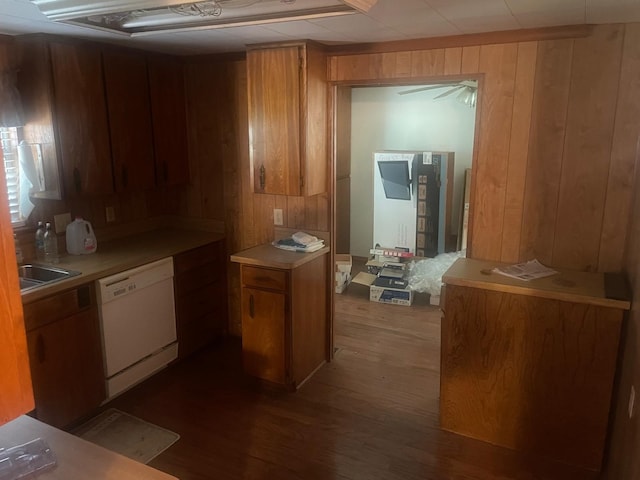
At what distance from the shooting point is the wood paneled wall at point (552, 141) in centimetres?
257

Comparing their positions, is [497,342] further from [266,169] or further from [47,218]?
[47,218]

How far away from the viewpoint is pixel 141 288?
10.3ft

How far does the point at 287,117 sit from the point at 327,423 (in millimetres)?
1849

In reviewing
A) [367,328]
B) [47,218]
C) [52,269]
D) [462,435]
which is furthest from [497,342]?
[47,218]

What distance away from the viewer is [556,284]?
257cm

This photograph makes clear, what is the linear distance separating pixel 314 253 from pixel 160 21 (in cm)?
165

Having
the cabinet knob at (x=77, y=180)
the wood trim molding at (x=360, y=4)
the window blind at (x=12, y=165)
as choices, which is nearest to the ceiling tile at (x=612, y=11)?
the wood trim molding at (x=360, y=4)

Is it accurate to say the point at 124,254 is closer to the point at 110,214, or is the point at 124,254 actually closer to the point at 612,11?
the point at 110,214

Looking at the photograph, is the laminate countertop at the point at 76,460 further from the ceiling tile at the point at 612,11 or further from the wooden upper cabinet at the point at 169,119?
the wooden upper cabinet at the point at 169,119

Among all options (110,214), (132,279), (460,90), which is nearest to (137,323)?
(132,279)

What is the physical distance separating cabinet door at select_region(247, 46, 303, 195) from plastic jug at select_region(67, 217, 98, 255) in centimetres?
113

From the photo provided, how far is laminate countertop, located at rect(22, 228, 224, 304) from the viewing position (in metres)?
2.68

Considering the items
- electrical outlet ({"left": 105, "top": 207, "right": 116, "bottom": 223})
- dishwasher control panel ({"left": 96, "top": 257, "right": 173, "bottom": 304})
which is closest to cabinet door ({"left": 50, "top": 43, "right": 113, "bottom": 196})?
electrical outlet ({"left": 105, "top": 207, "right": 116, "bottom": 223})

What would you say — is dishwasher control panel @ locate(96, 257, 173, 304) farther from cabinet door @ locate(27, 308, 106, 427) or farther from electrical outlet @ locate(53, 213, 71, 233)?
electrical outlet @ locate(53, 213, 71, 233)
